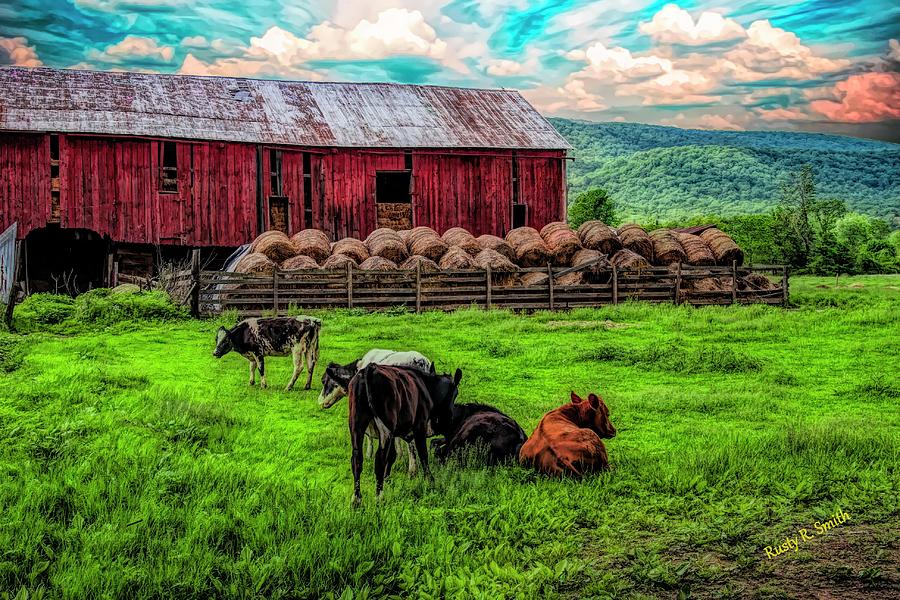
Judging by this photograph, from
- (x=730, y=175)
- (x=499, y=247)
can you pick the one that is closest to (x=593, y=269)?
(x=499, y=247)

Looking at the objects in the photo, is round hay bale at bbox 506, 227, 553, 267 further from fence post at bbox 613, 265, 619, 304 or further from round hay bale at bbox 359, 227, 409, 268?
round hay bale at bbox 359, 227, 409, 268

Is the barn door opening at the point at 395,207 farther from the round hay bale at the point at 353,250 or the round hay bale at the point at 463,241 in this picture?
the round hay bale at the point at 353,250

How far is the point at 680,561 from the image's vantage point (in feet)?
18.7

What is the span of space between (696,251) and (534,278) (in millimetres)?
6134

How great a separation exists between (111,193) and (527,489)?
79.2ft

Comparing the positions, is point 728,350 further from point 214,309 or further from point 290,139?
point 290,139

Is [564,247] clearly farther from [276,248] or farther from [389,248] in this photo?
[276,248]

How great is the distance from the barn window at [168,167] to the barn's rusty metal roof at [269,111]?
46 cm

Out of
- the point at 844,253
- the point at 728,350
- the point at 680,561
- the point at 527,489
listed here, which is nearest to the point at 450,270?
the point at 728,350

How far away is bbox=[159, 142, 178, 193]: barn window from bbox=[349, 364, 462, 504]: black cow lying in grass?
23099 mm

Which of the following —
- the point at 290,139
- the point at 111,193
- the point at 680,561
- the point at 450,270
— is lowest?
the point at 680,561

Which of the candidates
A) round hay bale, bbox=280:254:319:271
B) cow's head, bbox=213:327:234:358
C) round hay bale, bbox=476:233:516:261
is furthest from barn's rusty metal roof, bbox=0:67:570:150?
cow's head, bbox=213:327:234:358

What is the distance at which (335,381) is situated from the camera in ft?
27.4

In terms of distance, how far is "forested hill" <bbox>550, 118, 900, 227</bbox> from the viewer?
101062 mm
